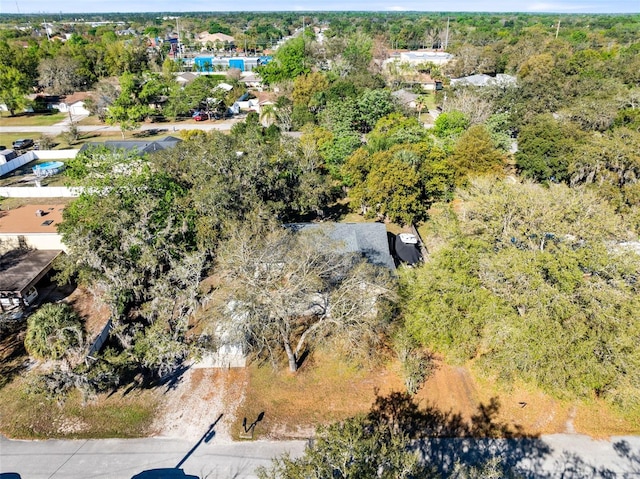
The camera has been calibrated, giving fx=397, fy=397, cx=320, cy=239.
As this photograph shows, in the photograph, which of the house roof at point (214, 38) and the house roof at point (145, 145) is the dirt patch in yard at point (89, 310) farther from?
the house roof at point (214, 38)

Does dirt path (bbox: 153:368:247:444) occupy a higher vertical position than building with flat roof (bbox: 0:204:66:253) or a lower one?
lower

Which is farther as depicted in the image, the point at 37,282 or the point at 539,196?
the point at 37,282

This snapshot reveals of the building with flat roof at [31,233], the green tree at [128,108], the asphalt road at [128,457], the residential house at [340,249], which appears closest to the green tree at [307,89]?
the green tree at [128,108]

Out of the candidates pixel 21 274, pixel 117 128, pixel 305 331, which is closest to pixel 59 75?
pixel 117 128

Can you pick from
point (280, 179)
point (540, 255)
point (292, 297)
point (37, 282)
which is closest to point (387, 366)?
point (292, 297)

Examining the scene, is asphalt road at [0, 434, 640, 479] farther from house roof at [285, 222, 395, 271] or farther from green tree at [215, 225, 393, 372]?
house roof at [285, 222, 395, 271]

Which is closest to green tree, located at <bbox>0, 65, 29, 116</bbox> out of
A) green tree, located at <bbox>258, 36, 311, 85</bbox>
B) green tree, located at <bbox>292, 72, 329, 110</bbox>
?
green tree, located at <bbox>258, 36, 311, 85</bbox>

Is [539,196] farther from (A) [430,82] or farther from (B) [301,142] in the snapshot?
(A) [430,82]
